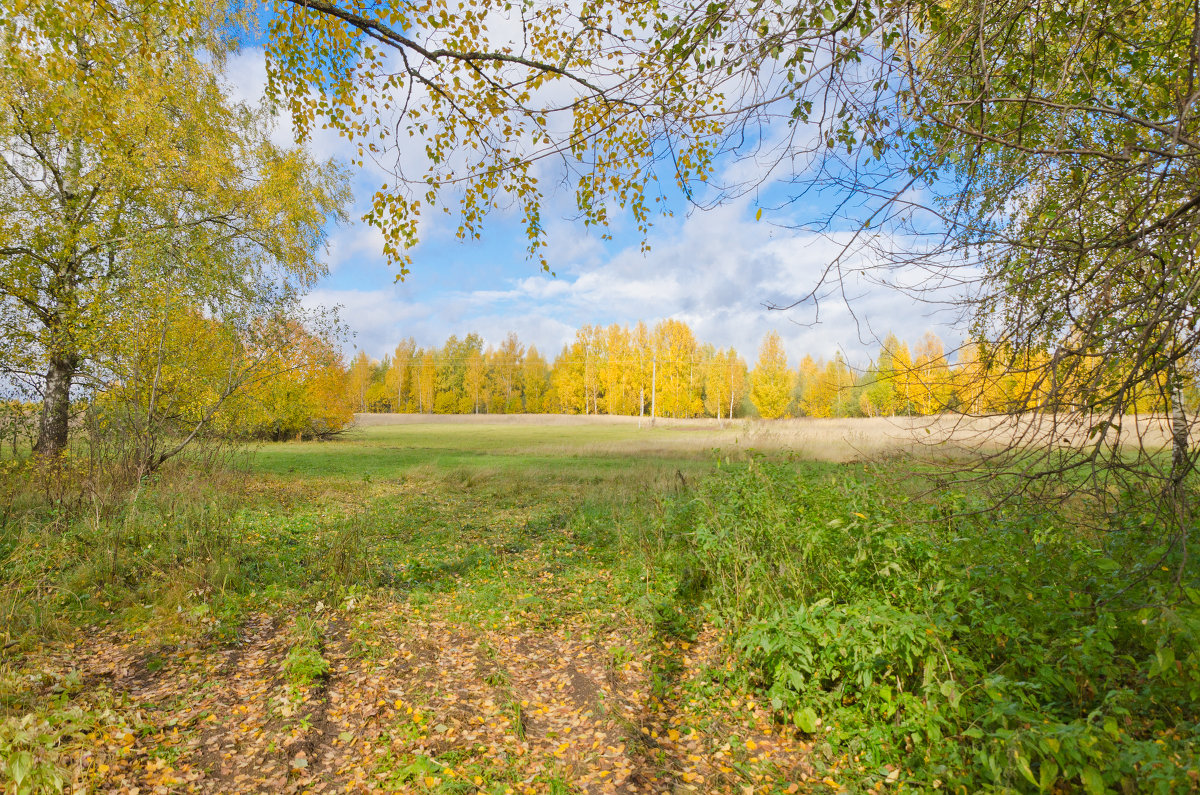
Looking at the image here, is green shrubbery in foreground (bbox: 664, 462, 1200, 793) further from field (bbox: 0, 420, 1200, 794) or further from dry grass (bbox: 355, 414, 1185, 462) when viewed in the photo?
dry grass (bbox: 355, 414, 1185, 462)

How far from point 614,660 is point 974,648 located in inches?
106

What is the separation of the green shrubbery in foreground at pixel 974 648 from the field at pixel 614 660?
0.9 inches

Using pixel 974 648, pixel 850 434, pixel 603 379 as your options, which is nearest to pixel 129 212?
pixel 974 648

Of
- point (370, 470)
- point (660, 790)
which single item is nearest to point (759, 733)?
point (660, 790)

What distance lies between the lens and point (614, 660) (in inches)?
193

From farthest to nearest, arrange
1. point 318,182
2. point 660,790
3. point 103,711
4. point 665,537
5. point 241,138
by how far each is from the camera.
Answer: point 318,182
point 241,138
point 665,537
point 103,711
point 660,790

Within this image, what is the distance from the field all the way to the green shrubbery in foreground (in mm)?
24

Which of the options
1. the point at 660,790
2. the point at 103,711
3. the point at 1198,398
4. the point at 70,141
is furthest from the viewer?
the point at 70,141

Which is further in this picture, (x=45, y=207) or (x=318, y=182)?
(x=318, y=182)

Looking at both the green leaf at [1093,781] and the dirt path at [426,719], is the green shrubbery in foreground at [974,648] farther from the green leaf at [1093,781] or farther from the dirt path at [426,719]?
the dirt path at [426,719]

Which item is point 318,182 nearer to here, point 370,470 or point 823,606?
point 370,470

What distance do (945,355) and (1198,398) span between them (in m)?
1.33

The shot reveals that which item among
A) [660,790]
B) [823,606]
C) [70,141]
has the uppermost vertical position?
[70,141]

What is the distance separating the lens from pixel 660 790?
333 cm
